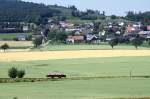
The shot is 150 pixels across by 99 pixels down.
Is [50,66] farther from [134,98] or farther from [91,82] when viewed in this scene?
[134,98]

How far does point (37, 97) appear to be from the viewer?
4291 cm

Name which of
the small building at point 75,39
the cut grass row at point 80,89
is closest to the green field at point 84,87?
the cut grass row at point 80,89

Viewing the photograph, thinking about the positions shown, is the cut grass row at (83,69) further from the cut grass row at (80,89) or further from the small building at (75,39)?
the small building at (75,39)

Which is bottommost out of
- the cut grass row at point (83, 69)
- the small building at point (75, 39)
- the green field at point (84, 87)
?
the small building at point (75, 39)

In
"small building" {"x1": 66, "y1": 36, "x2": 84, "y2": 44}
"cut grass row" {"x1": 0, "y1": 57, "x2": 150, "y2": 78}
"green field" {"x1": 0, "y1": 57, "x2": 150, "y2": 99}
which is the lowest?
"small building" {"x1": 66, "y1": 36, "x2": 84, "y2": 44}

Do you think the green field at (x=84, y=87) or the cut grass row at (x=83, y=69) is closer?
the green field at (x=84, y=87)

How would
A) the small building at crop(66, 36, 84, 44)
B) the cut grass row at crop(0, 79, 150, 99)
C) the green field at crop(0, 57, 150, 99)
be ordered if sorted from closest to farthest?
the cut grass row at crop(0, 79, 150, 99) → the green field at crop(0, 57, 150, 99) → the small building at crop(66, 36, 84, 44)

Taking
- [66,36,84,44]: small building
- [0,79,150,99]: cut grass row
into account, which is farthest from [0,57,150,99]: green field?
[66,36,84,44]: small building

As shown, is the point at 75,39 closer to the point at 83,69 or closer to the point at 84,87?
the point at 83,69

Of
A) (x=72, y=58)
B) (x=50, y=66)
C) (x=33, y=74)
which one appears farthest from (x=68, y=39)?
(x=33, y=74)

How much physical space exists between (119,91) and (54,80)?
44.5 ft

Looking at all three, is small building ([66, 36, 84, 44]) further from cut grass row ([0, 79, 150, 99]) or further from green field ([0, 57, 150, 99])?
cut grass row ([0, 79, 150, 99])

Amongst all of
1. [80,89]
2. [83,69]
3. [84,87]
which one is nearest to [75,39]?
[83,69]

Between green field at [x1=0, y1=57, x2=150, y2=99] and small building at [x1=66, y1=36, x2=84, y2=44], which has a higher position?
green field at [x1=0, y1=57, x2=150, y2=99]
